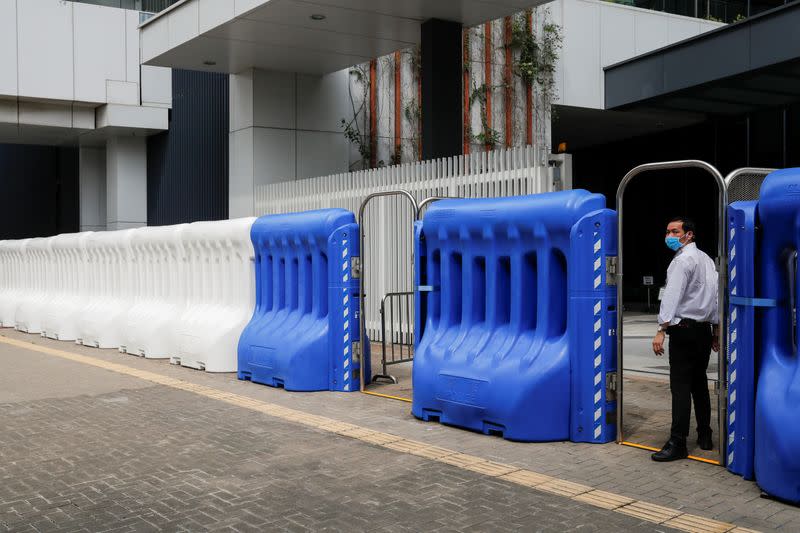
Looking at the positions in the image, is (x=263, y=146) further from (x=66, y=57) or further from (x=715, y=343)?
(x=715, y=343)

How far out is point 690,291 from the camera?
265 inches

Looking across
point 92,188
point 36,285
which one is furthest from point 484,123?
point 92,188

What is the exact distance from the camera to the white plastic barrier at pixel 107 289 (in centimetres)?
1463

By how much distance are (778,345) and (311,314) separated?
577 cm

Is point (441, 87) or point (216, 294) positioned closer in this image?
point (216, 294)

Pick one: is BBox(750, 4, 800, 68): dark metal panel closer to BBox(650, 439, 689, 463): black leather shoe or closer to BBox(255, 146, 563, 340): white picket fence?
BBox(255, 146, 563, 340): white picket fence

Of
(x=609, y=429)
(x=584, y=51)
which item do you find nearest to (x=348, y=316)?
(x=609, y=429)

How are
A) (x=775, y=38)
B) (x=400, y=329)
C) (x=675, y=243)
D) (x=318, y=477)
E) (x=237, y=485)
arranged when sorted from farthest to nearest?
(x=775, y=38), (x=400, y=329), (x=675, y=243), (x=318, y=477), (x=237, y=485)

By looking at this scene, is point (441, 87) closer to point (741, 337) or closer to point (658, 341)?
point (658, 341)

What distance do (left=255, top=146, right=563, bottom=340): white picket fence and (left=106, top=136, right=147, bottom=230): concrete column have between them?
10.8m

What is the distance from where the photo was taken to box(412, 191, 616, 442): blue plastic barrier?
726 centimetres

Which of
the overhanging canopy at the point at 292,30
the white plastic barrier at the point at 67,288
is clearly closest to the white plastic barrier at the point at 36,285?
the white plastic barrier at the point at 67,288

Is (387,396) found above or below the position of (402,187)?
below

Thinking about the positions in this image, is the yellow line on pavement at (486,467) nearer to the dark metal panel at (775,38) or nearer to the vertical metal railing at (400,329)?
the vertical metal railing at (400,329)
